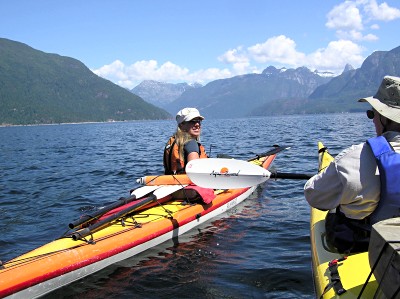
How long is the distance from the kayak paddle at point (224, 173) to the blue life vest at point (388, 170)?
374cm

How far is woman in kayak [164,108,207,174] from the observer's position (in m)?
7.19

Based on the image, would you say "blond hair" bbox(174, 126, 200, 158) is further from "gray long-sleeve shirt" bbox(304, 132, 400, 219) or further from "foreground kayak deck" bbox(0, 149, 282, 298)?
"gray long-sleeve shirt" bbox(304, 132, 400, 219)

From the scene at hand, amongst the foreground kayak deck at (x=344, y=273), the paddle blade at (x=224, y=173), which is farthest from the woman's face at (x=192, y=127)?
the foreground kayak deck at (x=344, y=273)

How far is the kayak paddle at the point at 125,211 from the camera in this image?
5746mm

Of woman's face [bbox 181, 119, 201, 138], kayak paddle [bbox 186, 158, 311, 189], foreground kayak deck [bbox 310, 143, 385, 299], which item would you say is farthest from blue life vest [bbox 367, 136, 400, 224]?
woman's face [bbox 181, 119, 201, 138]

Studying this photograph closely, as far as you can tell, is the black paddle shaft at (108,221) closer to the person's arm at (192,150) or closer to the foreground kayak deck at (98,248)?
the foreground kayak deck at (98,248)

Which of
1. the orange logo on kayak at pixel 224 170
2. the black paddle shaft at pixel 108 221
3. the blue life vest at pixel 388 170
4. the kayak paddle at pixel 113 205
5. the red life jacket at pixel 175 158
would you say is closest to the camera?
the blue life vest at pixel 388 170

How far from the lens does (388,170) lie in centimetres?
292

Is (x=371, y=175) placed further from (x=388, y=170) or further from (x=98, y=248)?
(x=98, y=248)

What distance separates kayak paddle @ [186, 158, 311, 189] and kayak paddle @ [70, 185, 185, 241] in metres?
0.68

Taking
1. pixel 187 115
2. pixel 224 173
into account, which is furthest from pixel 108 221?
pixel 187 115

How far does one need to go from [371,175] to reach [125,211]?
168 inches

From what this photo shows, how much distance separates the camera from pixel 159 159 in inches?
799

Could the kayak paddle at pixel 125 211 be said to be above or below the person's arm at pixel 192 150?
below
